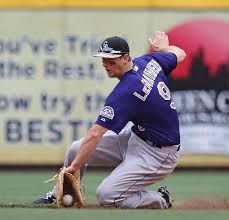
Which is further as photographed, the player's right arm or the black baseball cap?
the player's right arm

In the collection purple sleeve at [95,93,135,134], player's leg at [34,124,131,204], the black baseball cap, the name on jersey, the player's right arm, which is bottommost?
player's leg at [34,124,131,204]

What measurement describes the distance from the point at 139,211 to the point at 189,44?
6037 mm

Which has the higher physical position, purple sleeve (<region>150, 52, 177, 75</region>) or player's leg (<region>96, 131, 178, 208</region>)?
purple sleeve (<region>150, 52, 177, 75</region>)

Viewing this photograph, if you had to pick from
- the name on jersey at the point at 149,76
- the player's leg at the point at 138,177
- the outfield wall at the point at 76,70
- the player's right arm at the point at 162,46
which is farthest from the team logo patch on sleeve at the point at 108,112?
the outfield wall at the point at 76,70

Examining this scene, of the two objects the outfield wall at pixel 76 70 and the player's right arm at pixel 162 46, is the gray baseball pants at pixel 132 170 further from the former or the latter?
the outfield wall at pixel 76 70

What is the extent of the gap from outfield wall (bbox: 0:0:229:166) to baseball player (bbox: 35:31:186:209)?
15.5 ft

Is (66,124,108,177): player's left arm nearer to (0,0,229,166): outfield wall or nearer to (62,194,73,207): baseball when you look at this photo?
(62,194,73,207): baseball

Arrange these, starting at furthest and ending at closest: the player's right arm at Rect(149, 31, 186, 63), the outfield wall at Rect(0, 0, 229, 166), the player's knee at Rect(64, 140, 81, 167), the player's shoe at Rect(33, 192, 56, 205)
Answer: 1. the outfield wall at Rect(0, 0, 229, 166)
2. the player's right arm at Rect(149, 31, 186, 63)
3. the player's shoe at Rect(33, 192, 56, 205)
4. the player's knee at Rect(64, 140, 81, 167)

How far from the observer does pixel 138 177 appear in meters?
8.28

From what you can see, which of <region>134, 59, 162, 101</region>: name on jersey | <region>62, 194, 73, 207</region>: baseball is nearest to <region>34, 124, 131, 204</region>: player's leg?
<region>62, 194, 73, 207</region>: baseball

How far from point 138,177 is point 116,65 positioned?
0.99 meters

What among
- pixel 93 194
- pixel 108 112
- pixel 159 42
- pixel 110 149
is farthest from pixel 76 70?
pixel 108 112

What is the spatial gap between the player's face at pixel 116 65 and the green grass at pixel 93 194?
1.15m

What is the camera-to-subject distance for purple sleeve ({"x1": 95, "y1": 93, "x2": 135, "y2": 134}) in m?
7.89
